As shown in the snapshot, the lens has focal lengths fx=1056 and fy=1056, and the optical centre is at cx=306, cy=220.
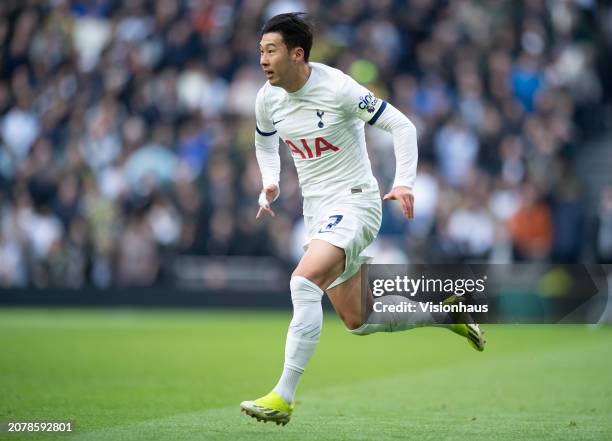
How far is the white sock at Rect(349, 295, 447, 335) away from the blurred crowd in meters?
9.36

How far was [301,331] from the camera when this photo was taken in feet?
22.0

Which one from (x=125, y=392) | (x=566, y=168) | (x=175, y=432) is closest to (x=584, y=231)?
(x=566, y=168)

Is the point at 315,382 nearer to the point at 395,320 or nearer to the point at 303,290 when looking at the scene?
the point at 395,320

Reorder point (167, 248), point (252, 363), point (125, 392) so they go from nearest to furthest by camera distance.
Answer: point (125, 392), point (252, 363), point (167, 248)

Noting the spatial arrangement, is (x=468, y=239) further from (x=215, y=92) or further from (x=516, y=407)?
(x=516, y=407)

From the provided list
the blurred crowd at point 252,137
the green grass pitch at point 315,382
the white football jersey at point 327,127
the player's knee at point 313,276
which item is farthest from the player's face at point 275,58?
the blurred crowd at point 252,137

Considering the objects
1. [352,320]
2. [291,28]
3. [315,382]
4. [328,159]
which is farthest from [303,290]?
[315,382]

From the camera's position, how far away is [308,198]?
7.38 metres

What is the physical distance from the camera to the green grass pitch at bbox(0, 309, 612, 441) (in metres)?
6.95

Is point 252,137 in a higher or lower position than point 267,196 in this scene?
lower

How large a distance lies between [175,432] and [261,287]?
40.0 feet

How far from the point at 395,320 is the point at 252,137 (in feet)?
39.5

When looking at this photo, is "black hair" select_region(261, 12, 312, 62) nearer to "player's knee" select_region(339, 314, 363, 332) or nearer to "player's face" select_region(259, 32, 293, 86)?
"player's face" select_region(259, 32, 293, 86)

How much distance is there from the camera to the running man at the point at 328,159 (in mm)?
6863
